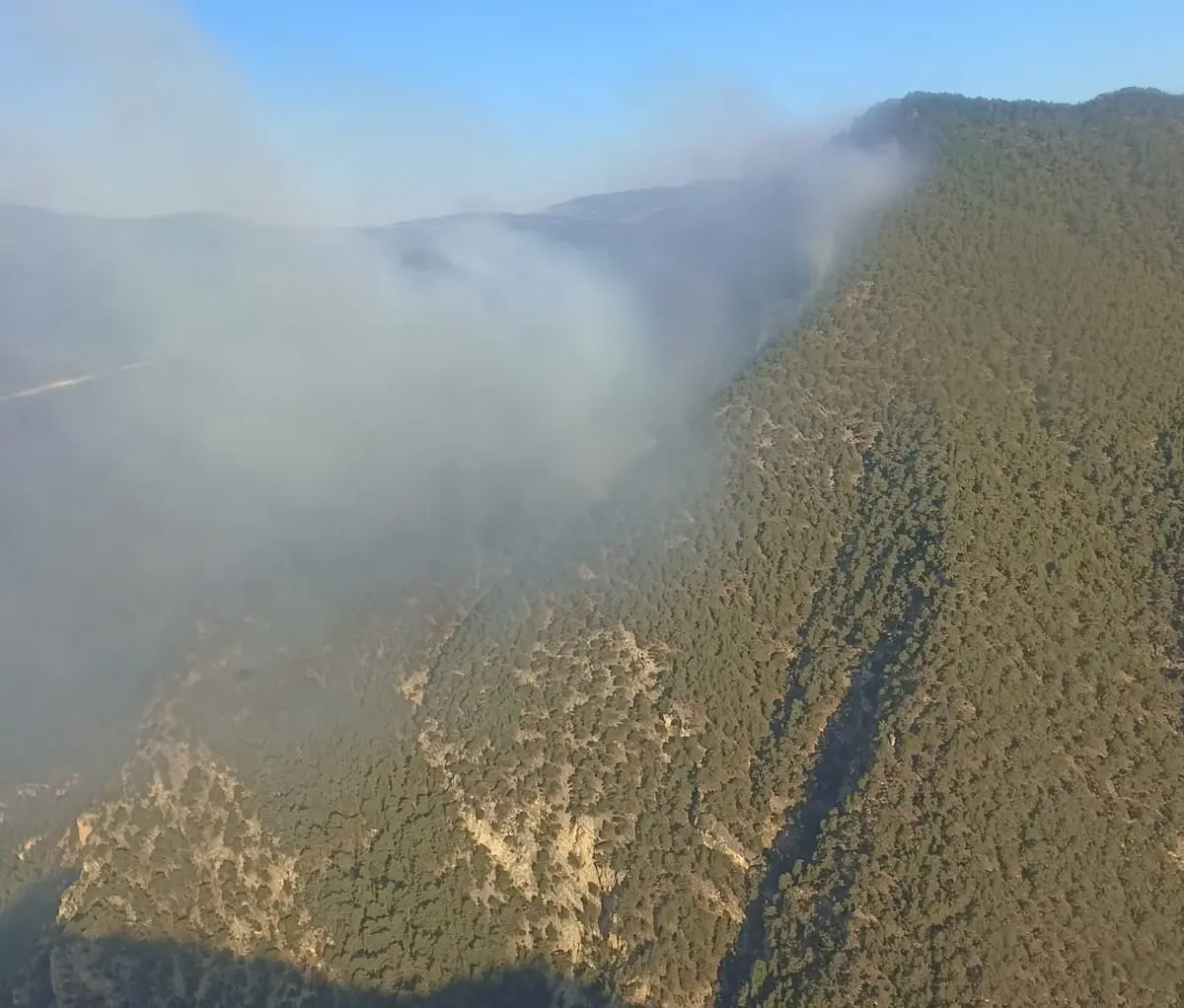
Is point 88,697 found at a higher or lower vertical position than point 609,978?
higher

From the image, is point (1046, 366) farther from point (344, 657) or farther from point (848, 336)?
point (344, 657)

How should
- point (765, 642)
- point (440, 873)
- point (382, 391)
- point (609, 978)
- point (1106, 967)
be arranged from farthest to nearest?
point (382, 391) → point (765, 642) → point (440, 873) → point (609, 978) → point (1106, 967)

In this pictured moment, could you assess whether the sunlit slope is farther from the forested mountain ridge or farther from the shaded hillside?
the shaded hillside

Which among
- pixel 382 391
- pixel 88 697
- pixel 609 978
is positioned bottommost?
pixel 609 978

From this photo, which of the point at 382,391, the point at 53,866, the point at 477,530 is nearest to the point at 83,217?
the point at 382,391

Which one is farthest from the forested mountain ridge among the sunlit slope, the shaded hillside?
the shaded hillside

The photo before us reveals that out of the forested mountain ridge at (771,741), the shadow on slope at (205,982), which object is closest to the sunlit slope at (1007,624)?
the forested mountain ridge at (771,741)

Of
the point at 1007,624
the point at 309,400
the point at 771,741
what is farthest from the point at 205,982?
the point at 309,400

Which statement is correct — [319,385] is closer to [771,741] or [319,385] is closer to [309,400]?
[309,400]
